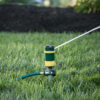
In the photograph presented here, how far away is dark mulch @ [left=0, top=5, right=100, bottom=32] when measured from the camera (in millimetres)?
6926

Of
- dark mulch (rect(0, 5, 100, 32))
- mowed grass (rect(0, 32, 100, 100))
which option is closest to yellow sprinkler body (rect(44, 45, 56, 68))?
mowed grass (rect(0, 32, 100, 100))

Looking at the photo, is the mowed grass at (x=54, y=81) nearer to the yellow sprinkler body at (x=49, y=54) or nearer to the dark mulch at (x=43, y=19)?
the yellow sprinkler body at (x=49, y=54)

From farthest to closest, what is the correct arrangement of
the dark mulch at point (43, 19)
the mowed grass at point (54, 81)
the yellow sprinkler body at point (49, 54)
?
the dark mulch at point (43, 19)
the yellow sprinkler body at point (49, 54)
the mowed grass at point (54, 81)

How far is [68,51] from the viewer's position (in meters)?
3.29

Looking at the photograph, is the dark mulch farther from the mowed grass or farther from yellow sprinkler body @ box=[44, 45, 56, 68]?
yellow sprinkler body @ box=[44, 45, 56, 68]

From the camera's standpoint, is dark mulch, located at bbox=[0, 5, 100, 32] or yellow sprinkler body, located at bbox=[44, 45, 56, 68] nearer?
yellow sprinkler body, located at bbox=[44, 45, 56, 68]

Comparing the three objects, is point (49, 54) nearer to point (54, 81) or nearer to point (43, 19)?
point (54, 81)

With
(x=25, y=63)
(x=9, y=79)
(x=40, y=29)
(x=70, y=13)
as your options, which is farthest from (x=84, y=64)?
(x=70, y=13)

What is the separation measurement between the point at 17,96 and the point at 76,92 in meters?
0.57

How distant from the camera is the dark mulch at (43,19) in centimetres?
693

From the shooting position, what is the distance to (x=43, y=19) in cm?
787

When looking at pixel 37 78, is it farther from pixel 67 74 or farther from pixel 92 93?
pixel 92 93

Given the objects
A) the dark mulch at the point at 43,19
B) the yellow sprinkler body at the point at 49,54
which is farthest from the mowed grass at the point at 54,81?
the dark mulch at the point at 43,19

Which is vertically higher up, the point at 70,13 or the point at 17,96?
the point at 70,13
